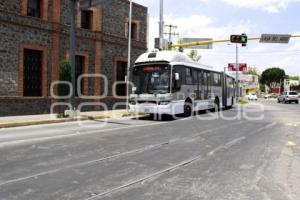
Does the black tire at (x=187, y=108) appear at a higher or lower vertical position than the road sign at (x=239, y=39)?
lower

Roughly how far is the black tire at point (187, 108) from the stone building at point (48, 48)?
22.5 feet

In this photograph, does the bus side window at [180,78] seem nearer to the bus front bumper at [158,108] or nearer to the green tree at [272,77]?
the bus front bumper at [158,108]

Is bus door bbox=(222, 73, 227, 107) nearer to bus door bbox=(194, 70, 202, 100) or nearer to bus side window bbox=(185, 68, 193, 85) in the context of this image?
bus door bbox=(194, 70, 202, 100)

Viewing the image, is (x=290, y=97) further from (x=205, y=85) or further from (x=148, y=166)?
(x=148, y=166)

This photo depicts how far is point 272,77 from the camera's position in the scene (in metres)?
154

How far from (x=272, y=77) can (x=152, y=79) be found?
5409 inches

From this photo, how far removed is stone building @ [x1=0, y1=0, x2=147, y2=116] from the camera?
883 inches

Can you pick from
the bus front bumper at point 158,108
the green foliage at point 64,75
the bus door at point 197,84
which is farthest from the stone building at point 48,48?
the bus door at point 197,84

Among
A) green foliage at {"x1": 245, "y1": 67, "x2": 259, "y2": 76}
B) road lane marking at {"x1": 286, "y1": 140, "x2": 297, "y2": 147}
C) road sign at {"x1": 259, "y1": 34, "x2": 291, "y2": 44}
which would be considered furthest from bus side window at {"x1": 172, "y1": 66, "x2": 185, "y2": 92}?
green foliage at {"x1": 245, "y1": 67, "x2": 259, "y2": 76}

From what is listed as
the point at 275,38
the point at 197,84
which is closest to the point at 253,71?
the point at 275,38

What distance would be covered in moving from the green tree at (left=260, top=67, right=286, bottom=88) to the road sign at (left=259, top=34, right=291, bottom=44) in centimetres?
12095

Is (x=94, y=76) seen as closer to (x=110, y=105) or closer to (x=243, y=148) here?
(x=110, y=105)

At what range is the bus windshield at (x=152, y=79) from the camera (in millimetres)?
23359

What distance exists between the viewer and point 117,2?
31.3m
